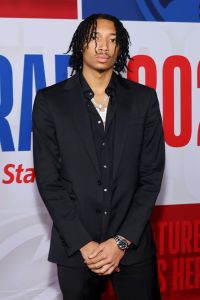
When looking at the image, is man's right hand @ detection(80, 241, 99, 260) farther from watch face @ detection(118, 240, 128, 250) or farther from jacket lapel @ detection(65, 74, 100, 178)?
jacket lapel @ detection(65, 74, 100, 178)

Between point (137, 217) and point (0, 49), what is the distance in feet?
3.98

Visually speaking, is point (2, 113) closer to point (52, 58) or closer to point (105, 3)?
point (52, 58)

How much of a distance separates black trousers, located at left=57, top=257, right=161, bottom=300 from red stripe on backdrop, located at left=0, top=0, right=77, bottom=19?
1.32 metres

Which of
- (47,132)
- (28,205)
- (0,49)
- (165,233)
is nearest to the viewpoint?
(47,132)

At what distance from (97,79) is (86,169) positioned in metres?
0.33

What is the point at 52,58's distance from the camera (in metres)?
2.28

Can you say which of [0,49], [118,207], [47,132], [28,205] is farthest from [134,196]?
[0,49]

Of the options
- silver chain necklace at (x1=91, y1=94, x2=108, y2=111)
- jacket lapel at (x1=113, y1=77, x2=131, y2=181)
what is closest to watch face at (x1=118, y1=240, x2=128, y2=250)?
jacket lapel at (x1=113, y1=77, x2=131, y2=181)

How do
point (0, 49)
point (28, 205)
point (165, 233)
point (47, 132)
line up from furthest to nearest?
point (165, 233) < point (28, 205) < point (0, 49) < point (47, 132)

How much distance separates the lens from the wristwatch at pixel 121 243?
148 cm

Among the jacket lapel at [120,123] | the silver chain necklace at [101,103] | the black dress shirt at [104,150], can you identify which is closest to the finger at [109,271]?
the black dress shirt at [104,150]

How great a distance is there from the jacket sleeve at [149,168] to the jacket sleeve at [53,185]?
17 centimetres

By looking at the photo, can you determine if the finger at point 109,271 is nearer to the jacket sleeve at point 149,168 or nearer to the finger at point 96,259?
the finger at point 96,259

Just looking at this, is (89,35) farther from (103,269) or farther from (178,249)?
(178,249)
